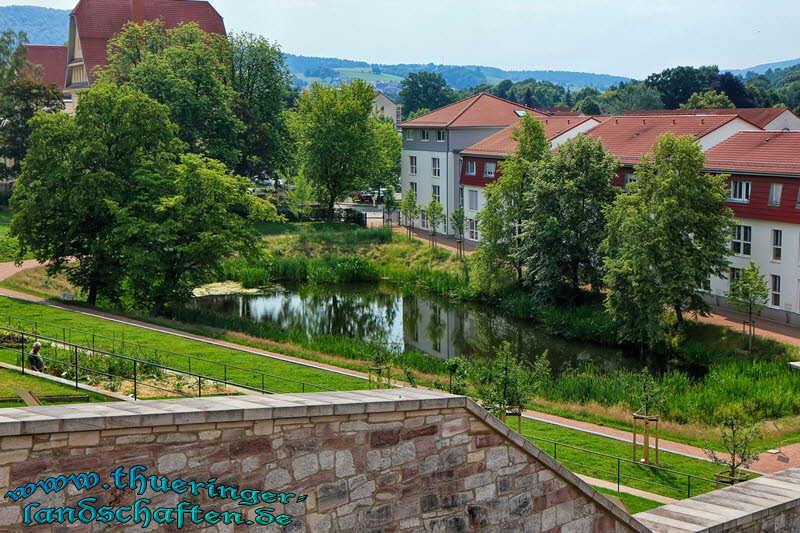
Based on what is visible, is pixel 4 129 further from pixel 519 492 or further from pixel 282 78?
pixel 519 492

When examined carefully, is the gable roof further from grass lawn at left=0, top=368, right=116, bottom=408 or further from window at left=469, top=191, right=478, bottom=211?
grass lawn at left=0, top=368, right=116, bottom=408

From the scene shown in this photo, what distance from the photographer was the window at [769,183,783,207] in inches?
1594

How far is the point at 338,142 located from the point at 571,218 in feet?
89.0

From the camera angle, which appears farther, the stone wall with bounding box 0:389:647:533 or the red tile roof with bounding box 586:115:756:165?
the red tile roof with bounding box 586:115:756:165

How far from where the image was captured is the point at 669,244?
129 feet

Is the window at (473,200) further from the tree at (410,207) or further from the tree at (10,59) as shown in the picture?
the tree at (10,59)

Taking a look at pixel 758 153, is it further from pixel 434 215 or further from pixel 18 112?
pixel 18 112

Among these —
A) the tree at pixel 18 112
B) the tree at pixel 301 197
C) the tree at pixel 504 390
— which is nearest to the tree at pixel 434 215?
the tree at pixel 301 197

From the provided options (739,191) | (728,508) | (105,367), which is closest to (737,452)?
(728,508)

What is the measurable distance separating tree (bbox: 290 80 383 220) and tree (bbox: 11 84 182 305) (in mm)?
27909

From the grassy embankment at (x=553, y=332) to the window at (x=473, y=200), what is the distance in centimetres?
493

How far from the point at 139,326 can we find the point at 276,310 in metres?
13.6

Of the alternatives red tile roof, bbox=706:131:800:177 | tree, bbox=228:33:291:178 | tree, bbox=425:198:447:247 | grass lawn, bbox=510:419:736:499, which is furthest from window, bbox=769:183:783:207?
tree, bbox=228:33:291:178

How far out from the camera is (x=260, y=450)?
11.5m
